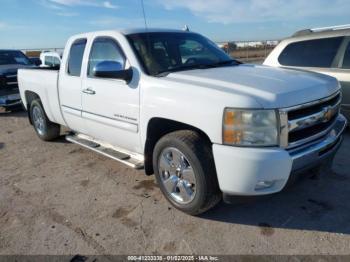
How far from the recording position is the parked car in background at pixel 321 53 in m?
5.37

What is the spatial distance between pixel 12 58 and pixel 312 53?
30.4 feet

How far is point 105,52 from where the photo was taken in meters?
4.18

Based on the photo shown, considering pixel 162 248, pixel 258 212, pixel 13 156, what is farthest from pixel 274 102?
pixel 13 156

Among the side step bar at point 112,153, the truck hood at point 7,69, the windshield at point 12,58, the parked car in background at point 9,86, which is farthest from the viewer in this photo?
the windshield at point 12,58

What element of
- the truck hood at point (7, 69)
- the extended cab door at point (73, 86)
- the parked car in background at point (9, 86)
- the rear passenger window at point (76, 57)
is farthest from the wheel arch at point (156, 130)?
the truck hood at point (7, 69)

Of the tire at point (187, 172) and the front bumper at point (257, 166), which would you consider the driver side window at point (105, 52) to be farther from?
the front bumper at point (257, 166)

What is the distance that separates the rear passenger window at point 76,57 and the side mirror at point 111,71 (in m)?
1.18

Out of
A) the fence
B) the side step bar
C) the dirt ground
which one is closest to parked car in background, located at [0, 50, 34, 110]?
the side step bar

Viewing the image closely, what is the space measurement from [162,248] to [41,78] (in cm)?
385

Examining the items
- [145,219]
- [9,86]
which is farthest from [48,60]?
[145,219]

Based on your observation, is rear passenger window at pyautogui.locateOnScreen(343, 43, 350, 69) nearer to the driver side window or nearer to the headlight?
the headlight

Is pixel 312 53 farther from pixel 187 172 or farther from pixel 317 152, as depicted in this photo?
pixel 187 172

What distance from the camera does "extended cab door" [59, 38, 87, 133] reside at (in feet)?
15.1

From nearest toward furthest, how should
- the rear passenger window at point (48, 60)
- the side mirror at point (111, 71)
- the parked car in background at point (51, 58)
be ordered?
1. the side mirror at point (111, 71)
2. the parked car in background at point (51, 58)
3. the rear passenger window at point (48, 60)
